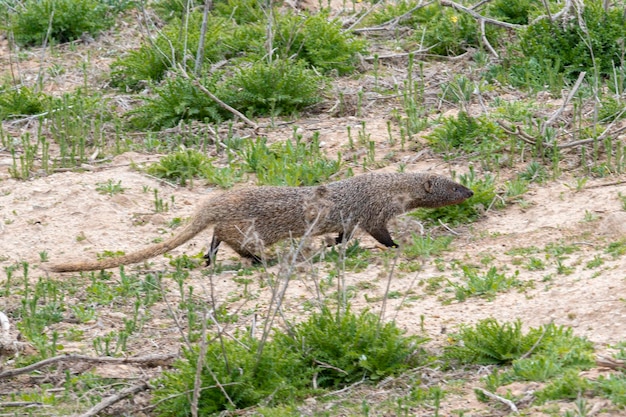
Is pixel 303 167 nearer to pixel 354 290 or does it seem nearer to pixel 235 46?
pixel 354 290

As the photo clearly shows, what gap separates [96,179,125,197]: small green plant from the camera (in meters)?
7.45

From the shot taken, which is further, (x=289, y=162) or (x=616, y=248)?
(x=289, y=162)

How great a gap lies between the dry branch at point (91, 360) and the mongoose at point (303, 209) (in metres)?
1.29

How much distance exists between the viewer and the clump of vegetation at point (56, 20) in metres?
10.4

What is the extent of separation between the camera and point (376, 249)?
6914 millimetres

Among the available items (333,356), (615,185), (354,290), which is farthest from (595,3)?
(333,356)

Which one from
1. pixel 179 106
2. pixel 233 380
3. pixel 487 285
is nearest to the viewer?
pixel 233 380

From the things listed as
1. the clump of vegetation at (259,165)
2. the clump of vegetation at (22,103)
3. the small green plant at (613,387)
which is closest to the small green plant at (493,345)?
the small green plant at (613,387)

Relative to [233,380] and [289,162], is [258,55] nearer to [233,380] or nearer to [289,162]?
[289,162]

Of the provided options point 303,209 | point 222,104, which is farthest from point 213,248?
point 222,104

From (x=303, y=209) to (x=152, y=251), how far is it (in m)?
0.99

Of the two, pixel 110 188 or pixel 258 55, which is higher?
pixel 258 55

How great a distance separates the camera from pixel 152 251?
6422 millimetres

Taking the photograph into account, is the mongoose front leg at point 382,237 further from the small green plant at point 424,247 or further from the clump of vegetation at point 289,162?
the clump of vegetation at point 289,162
